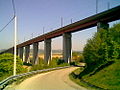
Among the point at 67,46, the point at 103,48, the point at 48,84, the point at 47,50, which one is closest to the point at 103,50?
the point at 103,48

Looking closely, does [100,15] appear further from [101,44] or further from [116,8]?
[101,44]

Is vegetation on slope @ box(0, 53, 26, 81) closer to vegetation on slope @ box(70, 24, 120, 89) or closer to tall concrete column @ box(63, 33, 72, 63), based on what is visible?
tall concrete column @ box(63, 33, 72, 63)

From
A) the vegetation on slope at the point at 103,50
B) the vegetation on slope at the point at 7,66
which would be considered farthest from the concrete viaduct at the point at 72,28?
the vegetation on slope at the point at 7,66

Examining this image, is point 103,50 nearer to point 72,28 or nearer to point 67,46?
point 72,28

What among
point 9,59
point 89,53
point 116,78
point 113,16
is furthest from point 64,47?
point 116,78

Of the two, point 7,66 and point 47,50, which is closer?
point 7,66

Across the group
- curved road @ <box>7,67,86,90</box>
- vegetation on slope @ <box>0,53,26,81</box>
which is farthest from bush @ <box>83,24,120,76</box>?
vegetation on slope @ <box>0,53,26,81</box>

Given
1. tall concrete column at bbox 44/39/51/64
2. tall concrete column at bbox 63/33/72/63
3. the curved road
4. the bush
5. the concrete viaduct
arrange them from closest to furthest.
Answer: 1. the curved road
2. the bush
3. the concrete viaduct
4. tall concrete column at bbox 63/33/72/63
5. tall concrete column at bbox 44/39/51/64

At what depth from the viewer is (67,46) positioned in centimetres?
7406

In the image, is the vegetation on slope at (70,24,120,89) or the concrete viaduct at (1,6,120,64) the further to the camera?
the concrete viaduct at (1,6,120,64)

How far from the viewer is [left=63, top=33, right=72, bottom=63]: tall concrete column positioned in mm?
72750

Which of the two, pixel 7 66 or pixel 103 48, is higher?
pixel 103 48

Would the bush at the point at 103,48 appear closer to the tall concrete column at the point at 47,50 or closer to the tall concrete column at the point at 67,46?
the tall concrete column at the point at 67,46

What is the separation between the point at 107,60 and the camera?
3067 centimetres
